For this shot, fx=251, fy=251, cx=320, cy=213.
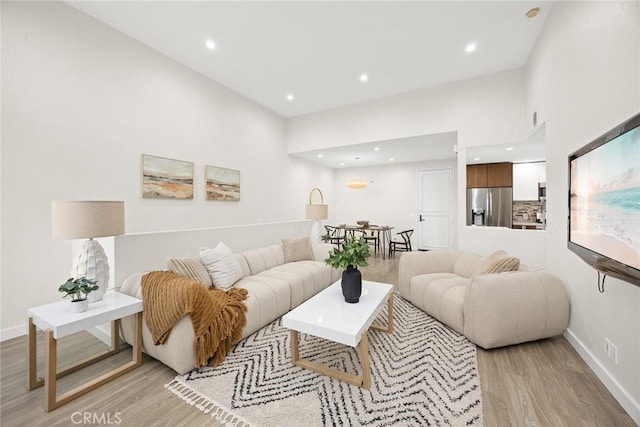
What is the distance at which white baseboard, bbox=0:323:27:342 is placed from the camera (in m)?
2.34

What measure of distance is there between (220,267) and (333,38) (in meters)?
3.14

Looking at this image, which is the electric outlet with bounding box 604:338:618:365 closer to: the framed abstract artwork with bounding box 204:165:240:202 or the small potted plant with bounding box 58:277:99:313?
the small potted plant with bounding box 58:277:99:313

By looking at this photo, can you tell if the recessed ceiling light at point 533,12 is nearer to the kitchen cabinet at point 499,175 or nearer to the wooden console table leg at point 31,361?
the kitchen cabinet at point 499,175

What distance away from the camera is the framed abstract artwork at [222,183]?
4.27m

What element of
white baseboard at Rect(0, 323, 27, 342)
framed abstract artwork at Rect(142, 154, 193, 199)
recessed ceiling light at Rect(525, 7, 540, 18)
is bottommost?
white baseboard at Rect(0, 323, 27, 342)

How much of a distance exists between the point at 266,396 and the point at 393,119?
4.72 metres

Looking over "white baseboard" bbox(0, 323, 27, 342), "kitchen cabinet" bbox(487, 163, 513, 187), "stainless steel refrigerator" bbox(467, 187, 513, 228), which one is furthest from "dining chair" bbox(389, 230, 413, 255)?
"white baseboard" bbox(0, 323, 27, 342)

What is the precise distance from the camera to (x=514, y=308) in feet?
7.00

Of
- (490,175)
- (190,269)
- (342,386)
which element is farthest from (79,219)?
(490,175)

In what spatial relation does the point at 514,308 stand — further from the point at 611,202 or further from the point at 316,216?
the point at 316,216

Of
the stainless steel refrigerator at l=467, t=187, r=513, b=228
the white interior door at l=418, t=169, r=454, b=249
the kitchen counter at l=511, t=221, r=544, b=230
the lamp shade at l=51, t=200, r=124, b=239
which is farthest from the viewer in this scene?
the white interior door at l=418, t=169, r=454, b=249

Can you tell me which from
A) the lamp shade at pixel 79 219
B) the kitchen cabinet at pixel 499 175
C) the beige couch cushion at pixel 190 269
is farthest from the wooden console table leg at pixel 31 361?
the kitchen cabinet at pixel 499 175

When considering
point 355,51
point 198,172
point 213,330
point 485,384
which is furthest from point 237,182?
point 485,384

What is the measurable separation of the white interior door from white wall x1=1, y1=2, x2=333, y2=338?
5.42 m
